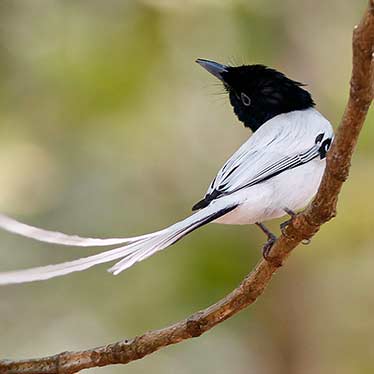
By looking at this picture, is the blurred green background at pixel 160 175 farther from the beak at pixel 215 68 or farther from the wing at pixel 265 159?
the wing at pixel 265 159

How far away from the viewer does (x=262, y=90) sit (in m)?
4.16

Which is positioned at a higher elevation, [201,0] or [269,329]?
[201,0]

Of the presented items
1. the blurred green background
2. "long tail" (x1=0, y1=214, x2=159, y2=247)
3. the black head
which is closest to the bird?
the black head

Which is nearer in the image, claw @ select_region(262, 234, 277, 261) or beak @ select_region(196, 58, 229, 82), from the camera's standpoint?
claw @ select_region(262, 234, 277, 261)

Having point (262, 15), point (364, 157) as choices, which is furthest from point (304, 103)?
point (262, 15)

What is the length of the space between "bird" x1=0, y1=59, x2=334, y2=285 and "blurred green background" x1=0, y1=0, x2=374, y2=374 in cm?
98

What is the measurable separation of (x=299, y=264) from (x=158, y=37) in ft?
5.19

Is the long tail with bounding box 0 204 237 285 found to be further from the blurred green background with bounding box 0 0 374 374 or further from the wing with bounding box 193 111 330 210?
the blurred green background with bounding box 0 0 374 374

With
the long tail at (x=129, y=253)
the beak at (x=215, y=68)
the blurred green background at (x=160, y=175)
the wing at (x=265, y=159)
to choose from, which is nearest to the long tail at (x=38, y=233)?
the long tail at (x=129, y=253)

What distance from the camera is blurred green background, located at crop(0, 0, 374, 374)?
16.9 ft

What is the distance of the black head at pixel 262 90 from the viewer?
4.17 meters

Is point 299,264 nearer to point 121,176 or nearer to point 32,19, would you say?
point 121,176

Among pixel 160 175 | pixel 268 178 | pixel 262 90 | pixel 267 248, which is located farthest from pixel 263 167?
pixel 160 175

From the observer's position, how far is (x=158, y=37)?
5562mm
